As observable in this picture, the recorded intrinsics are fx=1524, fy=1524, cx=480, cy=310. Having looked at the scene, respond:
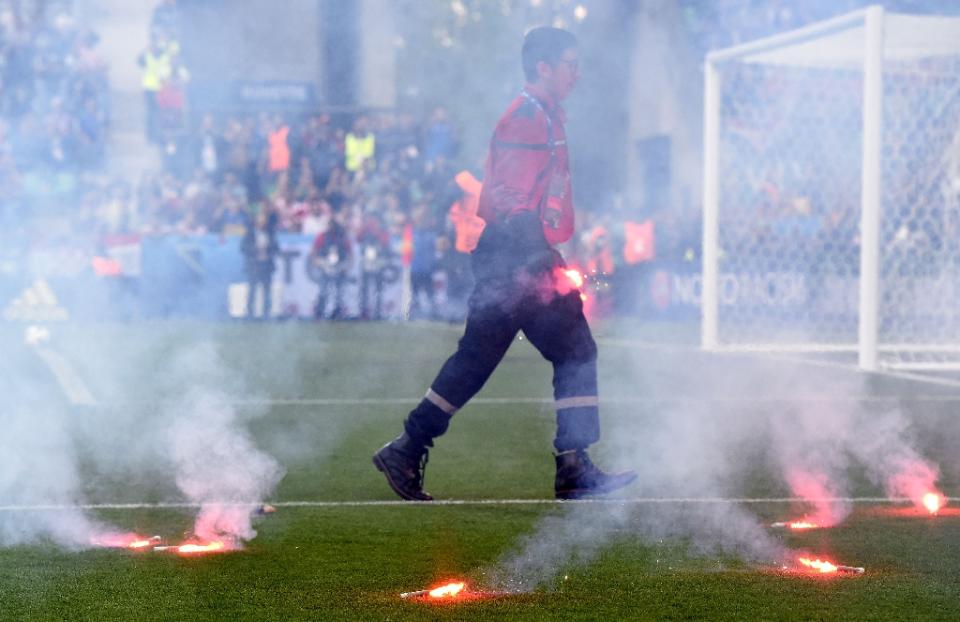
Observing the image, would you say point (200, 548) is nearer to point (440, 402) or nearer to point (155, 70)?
point (440, 402)

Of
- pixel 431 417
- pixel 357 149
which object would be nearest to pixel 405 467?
pixel 431 417

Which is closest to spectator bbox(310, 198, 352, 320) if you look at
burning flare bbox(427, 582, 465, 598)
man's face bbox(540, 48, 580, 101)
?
man's face bbox(540, 48, 580, 101)

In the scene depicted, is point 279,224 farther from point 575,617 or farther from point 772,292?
point 575,617

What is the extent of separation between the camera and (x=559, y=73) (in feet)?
18.1

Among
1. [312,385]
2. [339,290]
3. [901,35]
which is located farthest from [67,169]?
[339,290]

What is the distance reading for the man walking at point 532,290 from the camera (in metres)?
5.32

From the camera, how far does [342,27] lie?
6379 mm

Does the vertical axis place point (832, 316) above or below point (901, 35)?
below

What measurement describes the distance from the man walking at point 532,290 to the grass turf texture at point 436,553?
0.75ft

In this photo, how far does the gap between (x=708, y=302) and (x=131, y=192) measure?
22.0 ft

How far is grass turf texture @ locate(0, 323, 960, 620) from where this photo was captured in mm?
3850

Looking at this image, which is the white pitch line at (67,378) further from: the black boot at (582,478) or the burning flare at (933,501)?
the burning flare at (933,501)

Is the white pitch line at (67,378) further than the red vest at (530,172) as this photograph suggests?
Yes

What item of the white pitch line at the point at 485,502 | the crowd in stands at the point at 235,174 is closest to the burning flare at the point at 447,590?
the white pitch line at the point at 485,502
